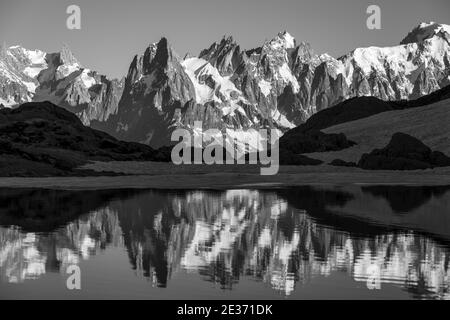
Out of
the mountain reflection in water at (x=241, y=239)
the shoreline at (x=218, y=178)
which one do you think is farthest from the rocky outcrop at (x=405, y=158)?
the mountain reflection in water at (x=241, y=239)

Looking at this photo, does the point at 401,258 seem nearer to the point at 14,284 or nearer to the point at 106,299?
the point at 106,299

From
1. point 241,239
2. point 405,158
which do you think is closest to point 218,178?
point 405,158

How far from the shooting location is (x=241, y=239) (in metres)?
50.4

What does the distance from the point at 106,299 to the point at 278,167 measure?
472ft

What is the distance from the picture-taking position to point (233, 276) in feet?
122

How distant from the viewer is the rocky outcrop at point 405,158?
170 meters

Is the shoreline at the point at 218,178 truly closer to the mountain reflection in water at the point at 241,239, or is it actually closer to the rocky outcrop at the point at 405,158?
the rocky outcrop at the point at 405,158

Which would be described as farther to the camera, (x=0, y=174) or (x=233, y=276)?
(x=0, y=174)

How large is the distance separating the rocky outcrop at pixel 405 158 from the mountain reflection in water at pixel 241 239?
278 feet

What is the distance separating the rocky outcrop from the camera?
170m

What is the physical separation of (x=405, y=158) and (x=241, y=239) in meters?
131

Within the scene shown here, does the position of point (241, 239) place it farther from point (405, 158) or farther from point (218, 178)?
point (405, 158)

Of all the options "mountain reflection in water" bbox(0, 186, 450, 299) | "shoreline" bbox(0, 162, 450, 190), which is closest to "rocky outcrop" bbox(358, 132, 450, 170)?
"shoreline" bbox(0, 162, 450, 190)
